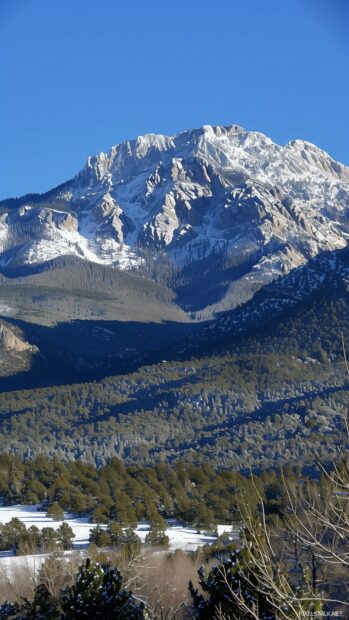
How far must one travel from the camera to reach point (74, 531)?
62.0 metres

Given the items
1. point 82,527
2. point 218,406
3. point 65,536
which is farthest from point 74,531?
point 218,406

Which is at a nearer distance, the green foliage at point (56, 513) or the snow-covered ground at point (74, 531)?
the snow-covered ground at point (74, 531)

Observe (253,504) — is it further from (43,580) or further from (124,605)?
(124,605)

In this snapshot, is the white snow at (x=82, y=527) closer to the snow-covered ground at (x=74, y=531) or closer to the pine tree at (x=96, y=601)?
the snow-covered ground at (x=74, y=531)

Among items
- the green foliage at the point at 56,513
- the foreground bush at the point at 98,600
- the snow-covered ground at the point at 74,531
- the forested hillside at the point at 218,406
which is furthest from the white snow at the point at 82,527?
the forested hillside at the point at 218,406

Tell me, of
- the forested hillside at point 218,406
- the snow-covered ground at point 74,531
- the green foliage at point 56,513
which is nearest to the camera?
the snow-covered ground at point 74,531

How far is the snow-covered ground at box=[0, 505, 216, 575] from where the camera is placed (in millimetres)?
52834

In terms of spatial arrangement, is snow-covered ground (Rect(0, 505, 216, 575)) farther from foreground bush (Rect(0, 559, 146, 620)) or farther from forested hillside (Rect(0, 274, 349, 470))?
forested hillside (Rect(0, 274, 349, 470))

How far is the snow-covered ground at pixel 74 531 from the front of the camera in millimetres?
52834

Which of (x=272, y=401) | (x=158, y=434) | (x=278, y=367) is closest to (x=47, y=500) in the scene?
(x=158, y=434)

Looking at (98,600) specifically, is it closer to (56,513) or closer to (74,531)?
(74,531)

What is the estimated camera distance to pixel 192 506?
221 ft

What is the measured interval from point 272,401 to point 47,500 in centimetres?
6853

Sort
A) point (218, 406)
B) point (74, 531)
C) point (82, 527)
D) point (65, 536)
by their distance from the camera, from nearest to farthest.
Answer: point (65, 536)
point (74, 531)
point (82, 527)
point (218, 406)
